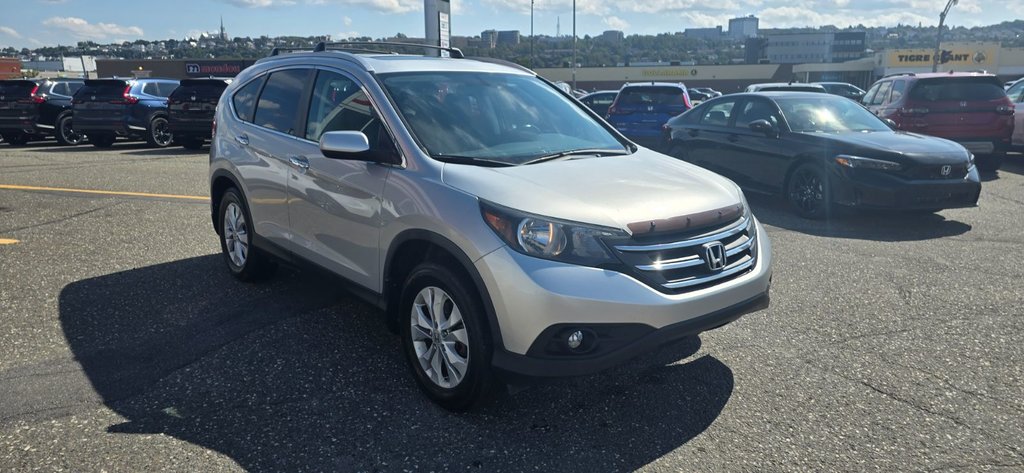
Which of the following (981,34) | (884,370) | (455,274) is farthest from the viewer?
(981,34)

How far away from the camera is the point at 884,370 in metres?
4.21

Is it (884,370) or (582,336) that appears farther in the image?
(884,370)

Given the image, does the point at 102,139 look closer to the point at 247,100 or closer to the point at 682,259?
the point at 247,100

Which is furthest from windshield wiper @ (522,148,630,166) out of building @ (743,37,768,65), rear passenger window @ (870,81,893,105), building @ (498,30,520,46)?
building @ (743,37,768,65)

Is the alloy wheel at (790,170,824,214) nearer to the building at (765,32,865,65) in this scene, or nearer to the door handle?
the door handle

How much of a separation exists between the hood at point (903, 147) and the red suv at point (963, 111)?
3682mm

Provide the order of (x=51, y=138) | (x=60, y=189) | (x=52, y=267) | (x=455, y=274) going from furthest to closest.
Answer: (x=51, y=138) < (x=60, y=189) < (x=52, y=267) < (x=455, y=274)

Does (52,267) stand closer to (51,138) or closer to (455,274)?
(455,274)

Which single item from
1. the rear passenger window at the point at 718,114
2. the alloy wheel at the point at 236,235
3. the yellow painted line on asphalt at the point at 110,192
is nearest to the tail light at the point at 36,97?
the yellow painted line on asphalt at the point at 110,192

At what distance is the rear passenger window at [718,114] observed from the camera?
1022cm

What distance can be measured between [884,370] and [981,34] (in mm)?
133638

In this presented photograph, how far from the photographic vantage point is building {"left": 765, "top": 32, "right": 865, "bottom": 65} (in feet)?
297

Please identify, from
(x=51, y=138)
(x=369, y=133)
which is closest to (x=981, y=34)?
(x=51, y=138)

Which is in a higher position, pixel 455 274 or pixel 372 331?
pixel 455 274
